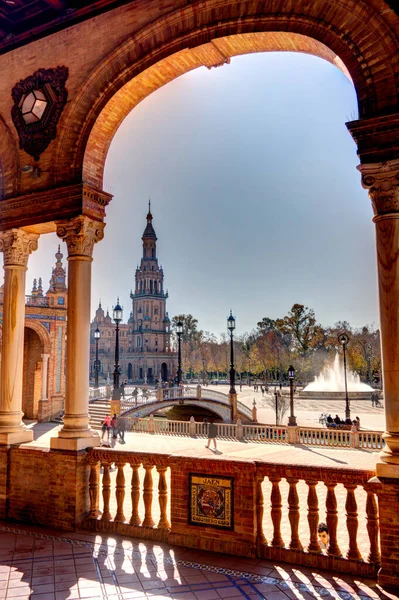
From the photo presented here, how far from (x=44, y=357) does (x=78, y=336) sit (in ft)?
74.3

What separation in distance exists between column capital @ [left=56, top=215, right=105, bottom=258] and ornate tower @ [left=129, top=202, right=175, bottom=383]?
77821 mm

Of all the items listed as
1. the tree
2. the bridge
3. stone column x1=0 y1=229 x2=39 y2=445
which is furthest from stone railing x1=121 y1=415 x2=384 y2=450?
the tree

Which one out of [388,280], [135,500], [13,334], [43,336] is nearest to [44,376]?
[43,336]

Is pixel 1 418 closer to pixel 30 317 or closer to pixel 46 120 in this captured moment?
pixel 46 120

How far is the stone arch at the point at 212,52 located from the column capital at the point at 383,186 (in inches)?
21.8

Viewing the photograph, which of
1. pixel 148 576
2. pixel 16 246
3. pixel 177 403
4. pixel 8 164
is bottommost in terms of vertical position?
pixel 177 403

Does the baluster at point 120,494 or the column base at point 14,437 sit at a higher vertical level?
the column base at point 14,437

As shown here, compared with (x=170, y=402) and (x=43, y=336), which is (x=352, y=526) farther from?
(x=170, y=402)

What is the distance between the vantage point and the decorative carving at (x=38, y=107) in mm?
6922

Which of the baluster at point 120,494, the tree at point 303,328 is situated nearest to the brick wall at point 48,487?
the baluster at point 120,494

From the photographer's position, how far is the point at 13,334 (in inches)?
272

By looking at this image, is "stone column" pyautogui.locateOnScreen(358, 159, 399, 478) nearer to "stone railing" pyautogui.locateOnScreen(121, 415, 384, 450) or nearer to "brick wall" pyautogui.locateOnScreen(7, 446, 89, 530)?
"brick wall" pyautogui.locateOnScreen(7, 446, 89, 530)

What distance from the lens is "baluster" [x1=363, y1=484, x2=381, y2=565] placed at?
4250 millimetres

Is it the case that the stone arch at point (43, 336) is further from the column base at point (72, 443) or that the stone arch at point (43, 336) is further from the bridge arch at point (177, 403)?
the column base at point (72, 443)
